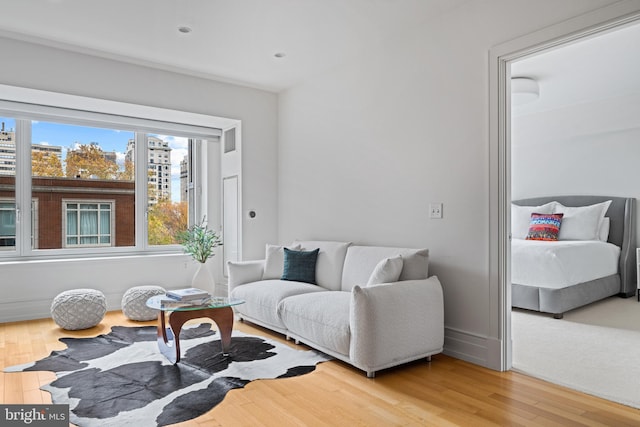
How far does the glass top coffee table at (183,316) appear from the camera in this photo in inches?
124

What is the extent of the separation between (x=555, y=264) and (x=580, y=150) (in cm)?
274

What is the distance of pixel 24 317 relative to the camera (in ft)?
14.9

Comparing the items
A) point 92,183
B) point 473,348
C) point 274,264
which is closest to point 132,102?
point 92,183

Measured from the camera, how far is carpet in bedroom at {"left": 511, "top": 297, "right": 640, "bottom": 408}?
2.82 m

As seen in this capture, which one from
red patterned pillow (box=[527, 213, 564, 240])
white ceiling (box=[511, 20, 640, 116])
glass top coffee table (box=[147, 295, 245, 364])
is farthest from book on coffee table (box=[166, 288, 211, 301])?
red patterned pillow (box=[527, 213, 564, 240])

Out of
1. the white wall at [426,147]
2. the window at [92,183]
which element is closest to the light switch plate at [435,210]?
the white wall at [426,147]

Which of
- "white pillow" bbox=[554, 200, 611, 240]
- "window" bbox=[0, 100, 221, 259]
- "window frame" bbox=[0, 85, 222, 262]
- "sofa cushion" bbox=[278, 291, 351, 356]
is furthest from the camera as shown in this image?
"white pillow" bbox=[554, 200, 611, 240]

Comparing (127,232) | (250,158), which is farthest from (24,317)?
(250,158)

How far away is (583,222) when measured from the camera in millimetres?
5953

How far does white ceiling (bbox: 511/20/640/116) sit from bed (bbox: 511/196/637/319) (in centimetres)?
148

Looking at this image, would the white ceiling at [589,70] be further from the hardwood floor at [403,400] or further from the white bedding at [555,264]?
the hardwood floor at [403,400]

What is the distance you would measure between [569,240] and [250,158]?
4.52 m

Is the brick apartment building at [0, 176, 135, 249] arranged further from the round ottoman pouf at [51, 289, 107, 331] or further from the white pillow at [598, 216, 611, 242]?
the white pillow at [598, 216, 611, 242]

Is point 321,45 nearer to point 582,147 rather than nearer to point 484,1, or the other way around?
point 484,1
